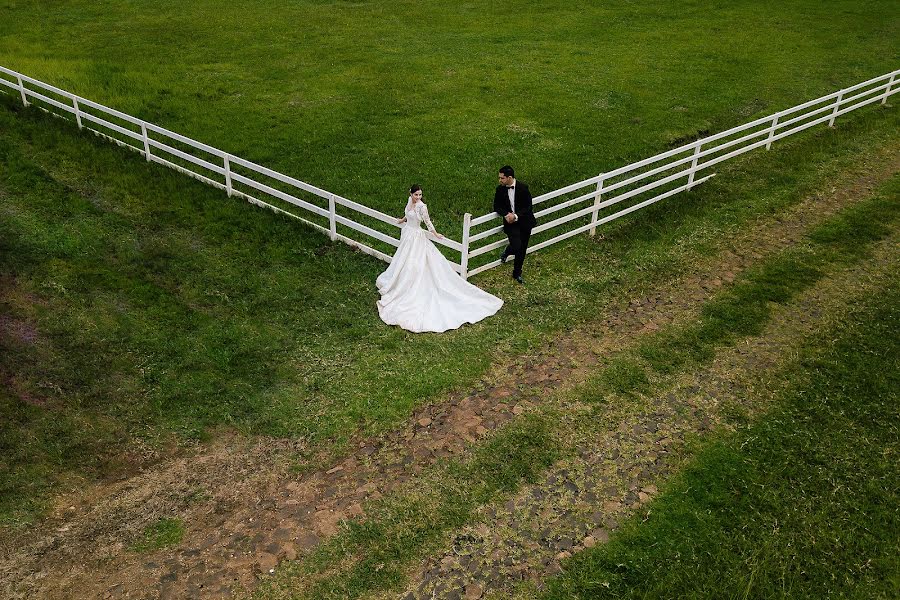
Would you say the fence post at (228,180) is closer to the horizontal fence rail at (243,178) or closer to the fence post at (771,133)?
the horizontal fence rail at (243,178)

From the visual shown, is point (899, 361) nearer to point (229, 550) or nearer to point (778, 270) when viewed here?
point (778, 270)

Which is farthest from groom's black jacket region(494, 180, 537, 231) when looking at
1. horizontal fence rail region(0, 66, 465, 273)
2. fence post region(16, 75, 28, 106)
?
fence post region(16, 75, 28, 106)

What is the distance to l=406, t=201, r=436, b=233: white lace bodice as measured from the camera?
11414 mm

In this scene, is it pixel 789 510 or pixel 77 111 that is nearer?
pixel 789 510

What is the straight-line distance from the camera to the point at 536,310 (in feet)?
39.1

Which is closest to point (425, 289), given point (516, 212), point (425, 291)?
point (425, 291)

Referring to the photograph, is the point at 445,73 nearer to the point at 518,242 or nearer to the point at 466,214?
the point at 518,242

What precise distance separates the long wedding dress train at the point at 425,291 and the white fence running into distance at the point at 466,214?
0.38 meters

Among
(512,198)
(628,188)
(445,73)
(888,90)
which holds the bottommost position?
(628,188)

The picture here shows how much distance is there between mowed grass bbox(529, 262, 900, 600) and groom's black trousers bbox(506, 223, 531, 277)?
476 centimetres

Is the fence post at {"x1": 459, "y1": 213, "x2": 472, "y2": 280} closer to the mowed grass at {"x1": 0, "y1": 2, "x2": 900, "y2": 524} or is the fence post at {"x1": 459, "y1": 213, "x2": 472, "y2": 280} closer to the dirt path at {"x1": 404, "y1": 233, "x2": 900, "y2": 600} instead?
the mowed grass at {"x1": 0, "y1": 2, "x2": 900, "y2": 524}

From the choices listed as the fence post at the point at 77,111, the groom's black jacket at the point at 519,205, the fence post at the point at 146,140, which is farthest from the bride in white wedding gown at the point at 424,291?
the fence post at the point at 77,111

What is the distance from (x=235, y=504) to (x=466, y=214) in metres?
5.88

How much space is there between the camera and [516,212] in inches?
487
